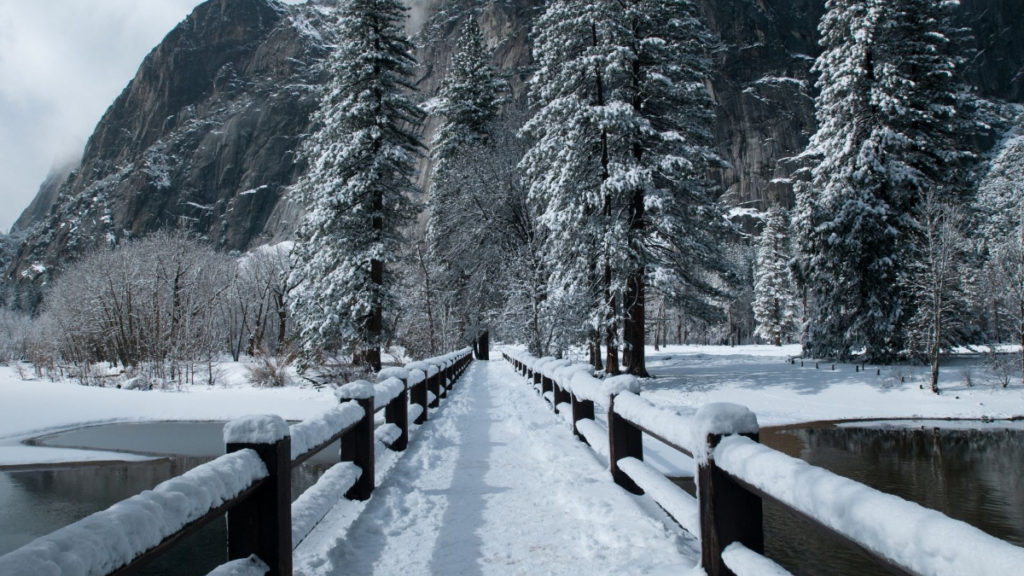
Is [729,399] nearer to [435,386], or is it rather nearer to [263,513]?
[435,386]

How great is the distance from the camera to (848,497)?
176 centimetres

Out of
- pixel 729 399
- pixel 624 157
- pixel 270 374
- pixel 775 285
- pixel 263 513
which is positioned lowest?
pixel 729 399

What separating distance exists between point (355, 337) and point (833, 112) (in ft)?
75.2

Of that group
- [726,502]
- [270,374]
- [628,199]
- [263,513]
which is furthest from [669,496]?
[270,374]

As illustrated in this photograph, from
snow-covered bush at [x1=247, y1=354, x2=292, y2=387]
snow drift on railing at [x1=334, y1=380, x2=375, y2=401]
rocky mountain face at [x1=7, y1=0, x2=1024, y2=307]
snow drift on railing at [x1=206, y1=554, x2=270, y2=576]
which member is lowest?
snow-covered bush at [x1=247, y1=354, x2=292, y2=387]

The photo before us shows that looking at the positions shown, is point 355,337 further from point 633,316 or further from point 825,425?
point 825,425

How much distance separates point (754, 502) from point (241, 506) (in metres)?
2.64

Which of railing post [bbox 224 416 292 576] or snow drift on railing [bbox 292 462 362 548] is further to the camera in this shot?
snow drift on railing [bbox 292 462 362 548]

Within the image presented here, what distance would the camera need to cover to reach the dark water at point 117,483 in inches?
256

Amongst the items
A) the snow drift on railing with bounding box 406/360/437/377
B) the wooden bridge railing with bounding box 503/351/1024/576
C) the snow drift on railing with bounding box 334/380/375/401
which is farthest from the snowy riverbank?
the wooden bridge railing with bounding box 503/351/1024/576

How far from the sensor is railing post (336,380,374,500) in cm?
490

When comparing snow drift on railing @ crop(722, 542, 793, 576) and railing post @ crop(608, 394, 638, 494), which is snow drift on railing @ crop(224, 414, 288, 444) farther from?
railing post @ crop(608, 394, 638, 494)

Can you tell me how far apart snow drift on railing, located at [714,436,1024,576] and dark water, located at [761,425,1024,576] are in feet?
7.37

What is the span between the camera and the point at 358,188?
66.1 feet
